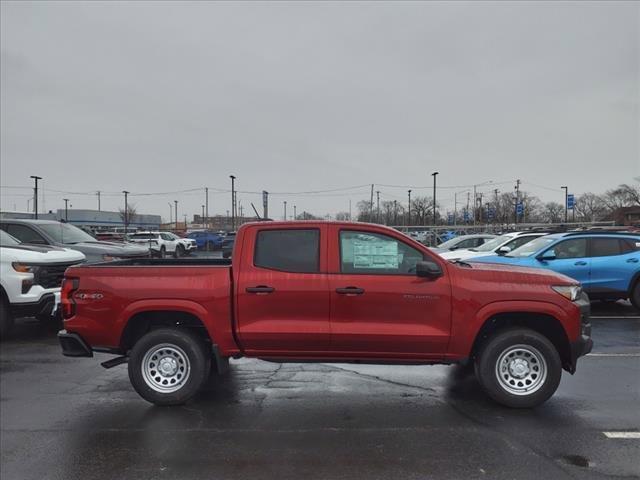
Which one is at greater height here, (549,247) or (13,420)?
(549,247)

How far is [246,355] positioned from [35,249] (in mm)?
5486

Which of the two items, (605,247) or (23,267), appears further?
(605,247)

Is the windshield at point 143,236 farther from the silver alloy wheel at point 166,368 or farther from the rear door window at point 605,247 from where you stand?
the silver alloy wheel at point 166,368

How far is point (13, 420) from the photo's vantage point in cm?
466

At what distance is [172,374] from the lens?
4996 millimetres

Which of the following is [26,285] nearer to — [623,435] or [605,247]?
[623,435]

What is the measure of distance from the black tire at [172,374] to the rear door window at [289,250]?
111cm

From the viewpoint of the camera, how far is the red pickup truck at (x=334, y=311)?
479cm

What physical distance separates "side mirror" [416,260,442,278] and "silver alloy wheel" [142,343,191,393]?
2498 millimetres

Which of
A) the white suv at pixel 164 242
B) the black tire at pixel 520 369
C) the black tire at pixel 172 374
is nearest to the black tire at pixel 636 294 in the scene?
the black tire at pixel 520 369

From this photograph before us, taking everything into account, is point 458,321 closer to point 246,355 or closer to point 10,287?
point 246,355

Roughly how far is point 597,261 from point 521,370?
6560mm

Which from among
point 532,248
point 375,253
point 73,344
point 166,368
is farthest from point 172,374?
point 532,248

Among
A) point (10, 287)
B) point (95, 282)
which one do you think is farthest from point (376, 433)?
point (10, 287)
